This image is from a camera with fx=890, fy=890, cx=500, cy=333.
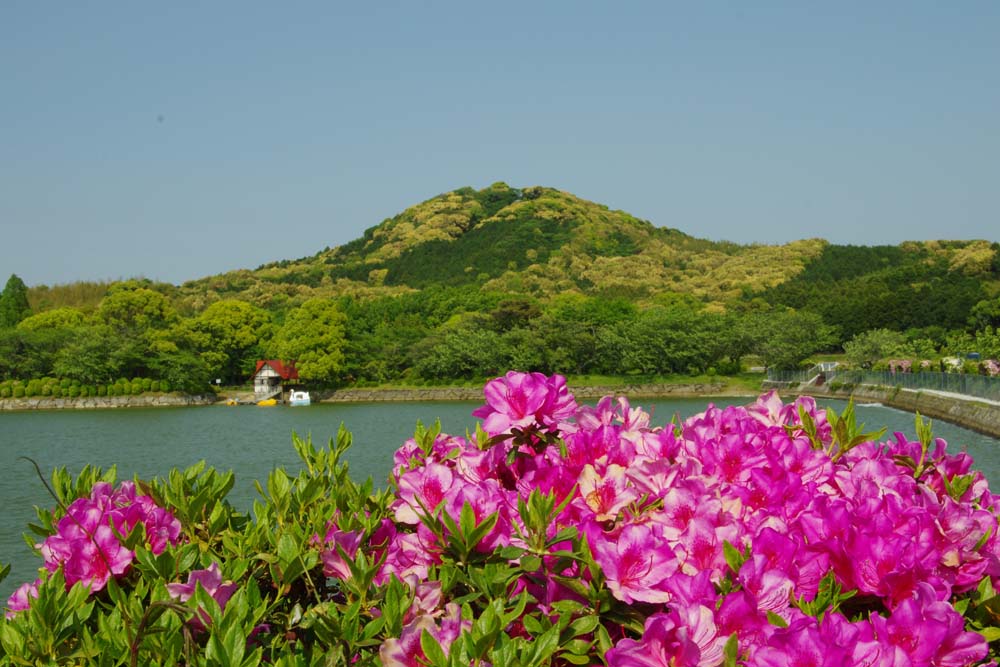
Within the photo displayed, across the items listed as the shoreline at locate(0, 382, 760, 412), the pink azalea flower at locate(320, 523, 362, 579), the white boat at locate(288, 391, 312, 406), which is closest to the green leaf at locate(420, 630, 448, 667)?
the pink azalea flower at locate(320, 523, 362, 579)

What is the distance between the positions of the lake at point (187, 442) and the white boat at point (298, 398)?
5971 mm

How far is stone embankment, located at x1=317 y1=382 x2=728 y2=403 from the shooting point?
5888 centimetres

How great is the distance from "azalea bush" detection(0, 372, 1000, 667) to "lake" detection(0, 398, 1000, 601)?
19.4ft

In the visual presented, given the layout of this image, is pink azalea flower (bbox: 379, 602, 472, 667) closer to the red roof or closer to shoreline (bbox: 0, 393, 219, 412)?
shoreline (bbox: 0, 393, 219, 412)

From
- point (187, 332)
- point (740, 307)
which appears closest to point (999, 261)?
point (740, 307)

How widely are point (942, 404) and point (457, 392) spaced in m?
34.6

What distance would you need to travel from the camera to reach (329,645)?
177 centimetres

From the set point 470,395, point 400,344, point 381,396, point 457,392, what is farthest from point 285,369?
point 470,395

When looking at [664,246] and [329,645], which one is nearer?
[329,645]

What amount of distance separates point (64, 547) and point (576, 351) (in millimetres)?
60856

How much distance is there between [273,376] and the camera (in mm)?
62469

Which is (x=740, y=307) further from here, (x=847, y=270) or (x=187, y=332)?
(x=187, y=332)

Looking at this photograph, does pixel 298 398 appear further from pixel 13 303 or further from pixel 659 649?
pixel 659 649

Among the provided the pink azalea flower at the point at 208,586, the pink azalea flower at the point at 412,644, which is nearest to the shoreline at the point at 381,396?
the pink azalea flower at the point at 208,586
